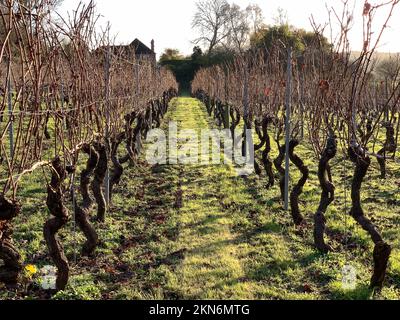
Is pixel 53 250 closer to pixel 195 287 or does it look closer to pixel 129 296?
pixel 129 296

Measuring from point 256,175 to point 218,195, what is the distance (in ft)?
5.25

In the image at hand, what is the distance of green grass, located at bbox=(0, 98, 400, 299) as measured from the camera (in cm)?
383

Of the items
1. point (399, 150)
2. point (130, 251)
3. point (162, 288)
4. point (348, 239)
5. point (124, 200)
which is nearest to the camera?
point (162, 288)

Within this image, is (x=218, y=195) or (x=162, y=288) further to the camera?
(x=218, y=195)

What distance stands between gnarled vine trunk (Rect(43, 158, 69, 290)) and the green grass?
0.48ft

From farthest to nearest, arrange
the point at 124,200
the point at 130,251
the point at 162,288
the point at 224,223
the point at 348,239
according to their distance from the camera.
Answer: the point at 124,200
the point at 224,223
the point at 348,239
the point at 130,251
the point at 162,288

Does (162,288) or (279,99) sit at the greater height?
(279,99)

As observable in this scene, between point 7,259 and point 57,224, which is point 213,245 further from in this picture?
point 7,259

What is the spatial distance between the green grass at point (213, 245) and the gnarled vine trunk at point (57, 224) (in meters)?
0.15

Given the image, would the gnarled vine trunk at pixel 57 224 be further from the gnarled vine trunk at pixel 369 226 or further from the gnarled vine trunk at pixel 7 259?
the gnarled vine trunk at pixel 369 226

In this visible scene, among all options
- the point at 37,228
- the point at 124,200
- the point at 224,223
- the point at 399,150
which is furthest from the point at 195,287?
the point at 399,150

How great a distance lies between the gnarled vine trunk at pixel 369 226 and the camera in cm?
368

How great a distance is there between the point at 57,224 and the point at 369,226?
2.76 m

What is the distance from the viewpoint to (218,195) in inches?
280
